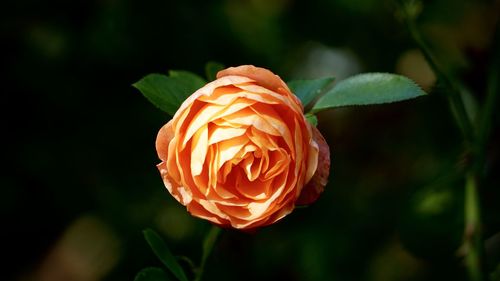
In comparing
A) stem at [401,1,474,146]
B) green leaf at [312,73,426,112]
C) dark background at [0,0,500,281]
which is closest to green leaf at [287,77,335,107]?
green leaf at [312,73,426,112]

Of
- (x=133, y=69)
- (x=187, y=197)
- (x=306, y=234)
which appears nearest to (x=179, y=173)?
(x=187, y=197)

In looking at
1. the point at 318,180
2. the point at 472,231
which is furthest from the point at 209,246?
the point at 472,231

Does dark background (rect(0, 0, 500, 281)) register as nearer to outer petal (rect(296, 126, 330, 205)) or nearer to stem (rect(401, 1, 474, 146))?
stem (rect(401, 1, 474, 146))

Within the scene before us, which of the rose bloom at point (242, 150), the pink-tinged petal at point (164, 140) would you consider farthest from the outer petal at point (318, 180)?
the pink-tinged petal at point (164, 140)

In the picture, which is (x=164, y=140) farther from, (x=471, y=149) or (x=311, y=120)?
(x=471, y=149)

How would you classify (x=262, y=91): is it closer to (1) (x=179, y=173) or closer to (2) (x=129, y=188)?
(1) (x=179, y=173)
